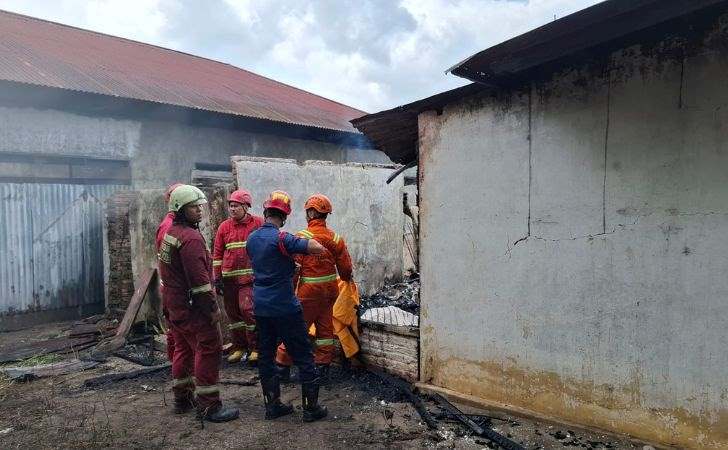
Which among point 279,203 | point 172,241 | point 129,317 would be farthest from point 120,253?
point 279,203

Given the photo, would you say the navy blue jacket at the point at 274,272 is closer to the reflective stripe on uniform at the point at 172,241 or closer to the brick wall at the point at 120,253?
the reflective stripe on uniform at the point at 172,241

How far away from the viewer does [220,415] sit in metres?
4.34

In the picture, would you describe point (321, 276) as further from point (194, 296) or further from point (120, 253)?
point (120, 253)

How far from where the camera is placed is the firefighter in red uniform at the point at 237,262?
5879 millimetres

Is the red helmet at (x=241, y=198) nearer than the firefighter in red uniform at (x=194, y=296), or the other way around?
the firefighter in red uniform at (x=194, y=296)

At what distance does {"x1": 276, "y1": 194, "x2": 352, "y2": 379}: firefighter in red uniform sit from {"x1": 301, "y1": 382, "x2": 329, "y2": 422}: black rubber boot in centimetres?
81

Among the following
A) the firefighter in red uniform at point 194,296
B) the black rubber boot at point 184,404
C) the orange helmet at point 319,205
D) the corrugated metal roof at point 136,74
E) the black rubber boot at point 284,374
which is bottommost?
the black rubber boot at point 184,404

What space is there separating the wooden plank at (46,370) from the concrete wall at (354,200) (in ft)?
9.42

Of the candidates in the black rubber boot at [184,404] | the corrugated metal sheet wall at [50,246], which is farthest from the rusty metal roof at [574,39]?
the corrugated metal sheet wall at [50,246]

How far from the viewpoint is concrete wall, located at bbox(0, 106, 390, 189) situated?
337 inches

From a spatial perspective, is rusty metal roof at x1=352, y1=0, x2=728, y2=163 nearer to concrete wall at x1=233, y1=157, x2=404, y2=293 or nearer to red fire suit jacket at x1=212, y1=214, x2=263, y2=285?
red fire suit jacket at x1=212, y1=214, x2=263, y2=285

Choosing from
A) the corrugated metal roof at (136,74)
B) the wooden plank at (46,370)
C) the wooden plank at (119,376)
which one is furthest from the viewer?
the corrugated metal roof at (136,74)

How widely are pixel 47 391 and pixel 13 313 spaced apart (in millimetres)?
3816

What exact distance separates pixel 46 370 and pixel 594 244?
6099 mm
